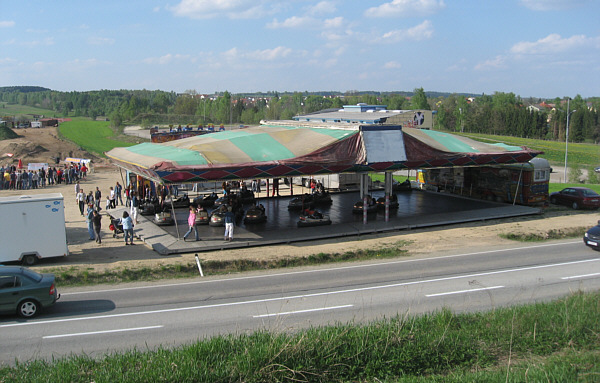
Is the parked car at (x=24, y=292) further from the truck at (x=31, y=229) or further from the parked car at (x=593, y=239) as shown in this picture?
the parked car at (x=593, y=239)

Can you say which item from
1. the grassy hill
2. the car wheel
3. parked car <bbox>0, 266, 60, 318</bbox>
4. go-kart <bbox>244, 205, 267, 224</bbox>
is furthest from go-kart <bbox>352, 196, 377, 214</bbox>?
the grassy hill

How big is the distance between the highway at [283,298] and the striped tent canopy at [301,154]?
293 inches

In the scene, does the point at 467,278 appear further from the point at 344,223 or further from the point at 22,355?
the point at 22,355

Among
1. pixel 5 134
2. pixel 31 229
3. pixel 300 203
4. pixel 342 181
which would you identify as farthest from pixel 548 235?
pixel 5 134

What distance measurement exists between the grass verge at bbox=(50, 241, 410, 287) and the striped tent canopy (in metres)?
5.81

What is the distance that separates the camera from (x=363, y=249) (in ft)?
86.5

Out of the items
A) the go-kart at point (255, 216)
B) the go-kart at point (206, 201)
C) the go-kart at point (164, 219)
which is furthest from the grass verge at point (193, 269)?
the go-kart at point (206, 201)

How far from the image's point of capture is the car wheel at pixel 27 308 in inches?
639

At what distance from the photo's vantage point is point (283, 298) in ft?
61.1

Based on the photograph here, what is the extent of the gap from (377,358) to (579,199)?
32344mm

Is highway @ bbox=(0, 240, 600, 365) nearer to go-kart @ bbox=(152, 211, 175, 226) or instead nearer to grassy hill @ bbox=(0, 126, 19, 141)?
go-kart @ bbox=(152, 211, 175, 226)

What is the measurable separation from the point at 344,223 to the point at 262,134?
8.18m

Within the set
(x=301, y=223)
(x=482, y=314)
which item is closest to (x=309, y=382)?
(x=482, y=314)

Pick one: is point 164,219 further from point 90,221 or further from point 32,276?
point 32,276
